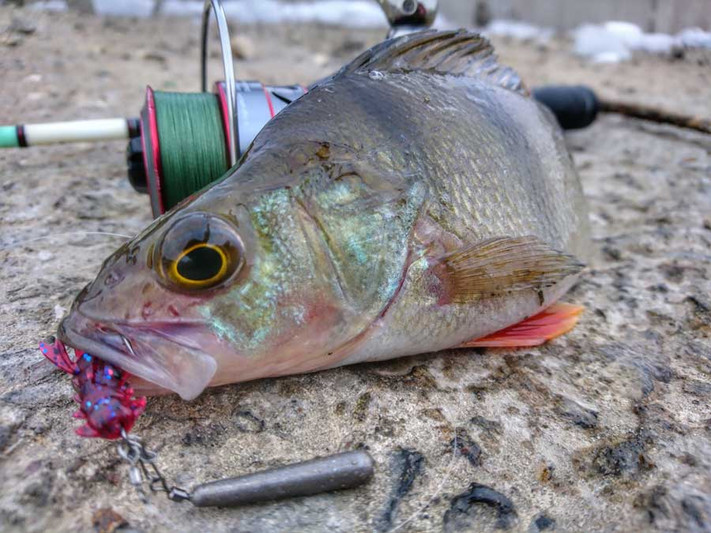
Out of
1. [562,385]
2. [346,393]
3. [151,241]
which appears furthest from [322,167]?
[562,385]

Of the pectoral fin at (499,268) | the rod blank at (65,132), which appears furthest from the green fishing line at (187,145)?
the pectoral fin at (499,268)

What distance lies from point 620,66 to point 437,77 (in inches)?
230

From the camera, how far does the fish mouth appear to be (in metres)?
1.37

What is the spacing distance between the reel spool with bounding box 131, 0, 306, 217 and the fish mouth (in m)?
0.82

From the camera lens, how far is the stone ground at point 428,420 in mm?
1369

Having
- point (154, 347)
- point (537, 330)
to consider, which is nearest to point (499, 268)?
point (537, 330)

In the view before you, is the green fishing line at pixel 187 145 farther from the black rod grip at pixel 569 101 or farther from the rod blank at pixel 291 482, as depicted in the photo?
the black rod grip at pixel 569 101

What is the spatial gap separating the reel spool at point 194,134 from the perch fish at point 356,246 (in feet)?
1.19

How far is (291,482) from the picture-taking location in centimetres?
135

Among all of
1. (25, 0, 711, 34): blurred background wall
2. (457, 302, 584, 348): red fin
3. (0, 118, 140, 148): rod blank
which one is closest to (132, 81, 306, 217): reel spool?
(0, 118, 140, 148): rod blank

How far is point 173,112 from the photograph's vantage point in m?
Answer: 2.13

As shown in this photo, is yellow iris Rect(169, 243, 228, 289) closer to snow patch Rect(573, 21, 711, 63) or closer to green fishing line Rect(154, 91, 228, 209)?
green fishing line Rect(154, 91, 228, 209)

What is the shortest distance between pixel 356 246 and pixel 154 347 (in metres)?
0.54

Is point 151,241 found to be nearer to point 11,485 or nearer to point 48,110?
point 11,485
